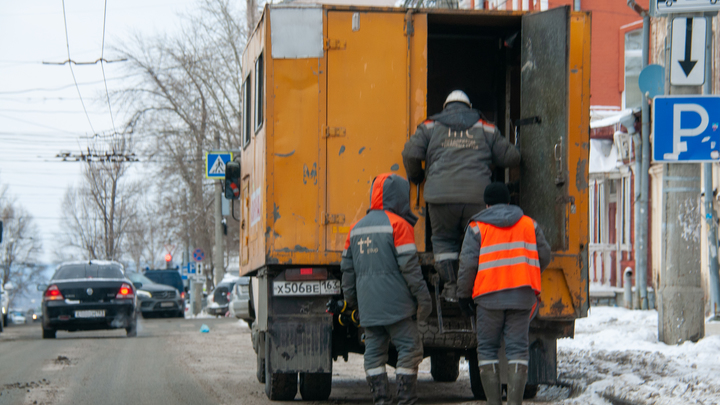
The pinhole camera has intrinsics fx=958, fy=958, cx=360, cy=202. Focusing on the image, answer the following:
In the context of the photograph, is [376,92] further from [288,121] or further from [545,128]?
[545,128]

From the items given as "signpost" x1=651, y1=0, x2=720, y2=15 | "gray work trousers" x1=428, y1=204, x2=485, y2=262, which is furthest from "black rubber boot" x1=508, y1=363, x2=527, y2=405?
"signpost" x1=651, y1=0, x2=720, y2=15

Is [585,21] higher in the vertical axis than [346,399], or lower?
higher

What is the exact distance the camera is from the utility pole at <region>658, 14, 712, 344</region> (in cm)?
1043

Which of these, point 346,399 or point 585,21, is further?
point 346,399

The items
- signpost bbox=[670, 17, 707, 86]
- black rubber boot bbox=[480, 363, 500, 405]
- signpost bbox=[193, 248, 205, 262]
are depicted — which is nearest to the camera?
black rubber boot bbox=[480, 363, 500, 405]

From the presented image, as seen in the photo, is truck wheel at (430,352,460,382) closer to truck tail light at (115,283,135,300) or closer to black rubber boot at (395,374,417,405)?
black rubber boot at (395,374,417,405)

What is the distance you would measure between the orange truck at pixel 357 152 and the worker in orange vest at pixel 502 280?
614 mm

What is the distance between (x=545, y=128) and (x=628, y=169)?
1482 centimetres

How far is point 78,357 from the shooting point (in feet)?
43.5

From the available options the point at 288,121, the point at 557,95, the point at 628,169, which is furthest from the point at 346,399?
the point at 628,169

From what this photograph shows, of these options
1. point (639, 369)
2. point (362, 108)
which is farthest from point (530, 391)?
point (362, 108)

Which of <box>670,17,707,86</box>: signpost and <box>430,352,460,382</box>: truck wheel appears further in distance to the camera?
<box>430,352,460,382</box>: truck wheel

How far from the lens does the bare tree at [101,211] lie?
208ft

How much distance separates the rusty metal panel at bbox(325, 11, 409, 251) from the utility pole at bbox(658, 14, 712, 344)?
13.7 feet
